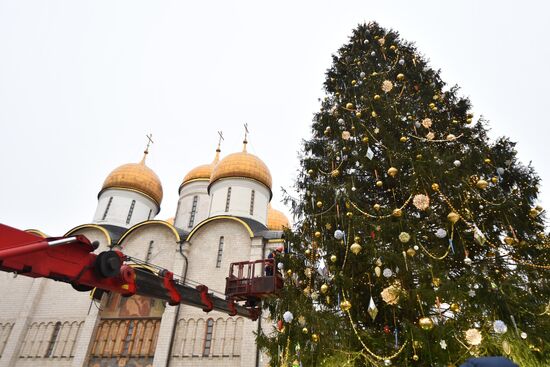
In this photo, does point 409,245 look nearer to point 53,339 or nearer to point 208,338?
point 208,338

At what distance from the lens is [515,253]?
17.3 feet

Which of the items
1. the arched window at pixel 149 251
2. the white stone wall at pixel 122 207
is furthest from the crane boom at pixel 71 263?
the white stone wall at pixel 122 207

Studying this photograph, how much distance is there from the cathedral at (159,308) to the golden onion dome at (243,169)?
0.19ft

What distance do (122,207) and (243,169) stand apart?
782cm

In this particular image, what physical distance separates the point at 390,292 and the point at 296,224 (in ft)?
8.19

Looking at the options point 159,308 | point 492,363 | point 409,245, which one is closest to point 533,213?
point 409,245

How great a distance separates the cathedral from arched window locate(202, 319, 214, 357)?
0.12ft

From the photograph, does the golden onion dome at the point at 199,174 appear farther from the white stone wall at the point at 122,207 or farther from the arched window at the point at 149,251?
the arched window at the point at 149,251

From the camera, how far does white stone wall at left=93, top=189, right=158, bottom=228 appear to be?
21.0m

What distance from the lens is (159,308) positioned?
49.5 ft

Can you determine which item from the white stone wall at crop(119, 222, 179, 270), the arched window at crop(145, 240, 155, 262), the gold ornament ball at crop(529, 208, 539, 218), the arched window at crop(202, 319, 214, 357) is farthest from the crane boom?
the arched window at crop(145, 240, 155, 262)

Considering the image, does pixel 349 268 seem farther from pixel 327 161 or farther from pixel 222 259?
pixel 222 259

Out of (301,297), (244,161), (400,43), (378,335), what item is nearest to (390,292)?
(378,335)

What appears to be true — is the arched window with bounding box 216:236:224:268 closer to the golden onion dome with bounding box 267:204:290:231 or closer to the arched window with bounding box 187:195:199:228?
the golden onion dome with bounding box 267:204:290:231
